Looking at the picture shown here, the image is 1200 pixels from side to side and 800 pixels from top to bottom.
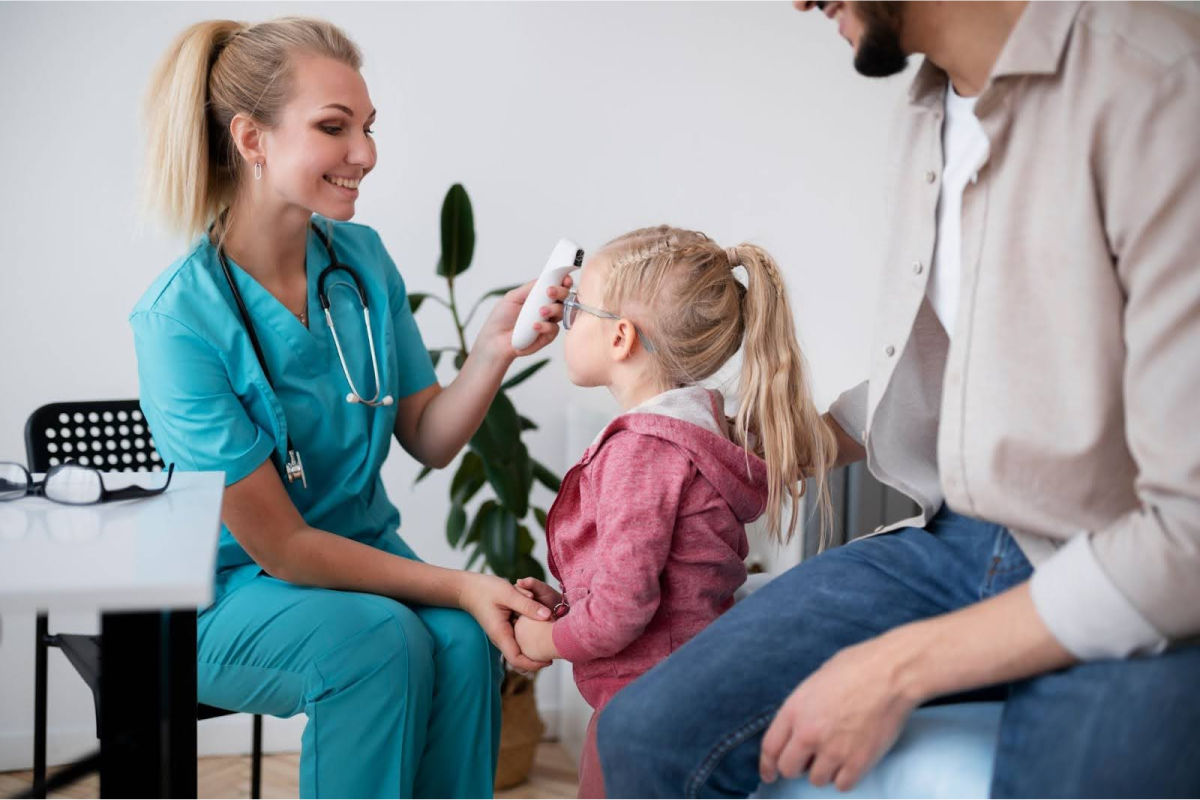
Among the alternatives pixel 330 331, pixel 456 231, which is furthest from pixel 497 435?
pixel 330 331

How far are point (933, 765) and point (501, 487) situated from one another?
140cm

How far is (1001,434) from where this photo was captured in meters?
0.97

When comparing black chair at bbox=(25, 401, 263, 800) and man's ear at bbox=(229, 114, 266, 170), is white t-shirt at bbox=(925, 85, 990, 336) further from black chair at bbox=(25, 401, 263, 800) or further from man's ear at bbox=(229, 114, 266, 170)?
black chair at bbox=(25, 401, 263, 800)

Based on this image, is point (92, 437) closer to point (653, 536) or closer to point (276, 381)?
point (276, 381)

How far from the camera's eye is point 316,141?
1620mm

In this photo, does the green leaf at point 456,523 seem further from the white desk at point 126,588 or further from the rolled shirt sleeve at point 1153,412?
the rolled shirt sleeve at point 1153,412

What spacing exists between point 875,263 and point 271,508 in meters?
1.60

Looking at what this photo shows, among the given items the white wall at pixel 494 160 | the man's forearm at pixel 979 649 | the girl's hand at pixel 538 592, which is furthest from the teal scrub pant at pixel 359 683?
the white wall at pixel 494 160

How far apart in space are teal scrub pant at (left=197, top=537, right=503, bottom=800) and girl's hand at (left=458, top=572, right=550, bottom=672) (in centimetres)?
5

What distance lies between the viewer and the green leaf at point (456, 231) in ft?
7.72

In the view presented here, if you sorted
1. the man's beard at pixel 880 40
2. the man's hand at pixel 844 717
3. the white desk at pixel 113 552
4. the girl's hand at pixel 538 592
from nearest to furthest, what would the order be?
the white desk at pixel 113 552 < the man's hand at pixel 844 717 < the man's beard at pixel 880 40 < the girl's hand at pixel 538 592

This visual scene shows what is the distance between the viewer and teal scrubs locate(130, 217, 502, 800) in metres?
1.38

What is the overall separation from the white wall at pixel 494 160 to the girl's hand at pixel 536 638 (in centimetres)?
118

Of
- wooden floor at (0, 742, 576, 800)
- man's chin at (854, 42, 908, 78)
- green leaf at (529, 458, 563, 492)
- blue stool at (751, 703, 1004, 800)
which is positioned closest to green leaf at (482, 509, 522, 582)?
green leaf at (529, 458, 563, 492)
